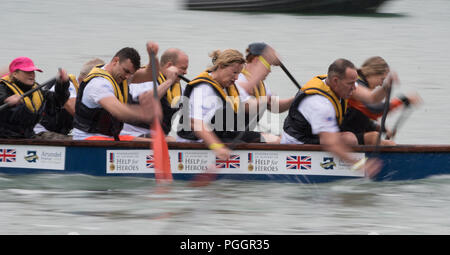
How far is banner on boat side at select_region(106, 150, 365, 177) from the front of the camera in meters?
6.11

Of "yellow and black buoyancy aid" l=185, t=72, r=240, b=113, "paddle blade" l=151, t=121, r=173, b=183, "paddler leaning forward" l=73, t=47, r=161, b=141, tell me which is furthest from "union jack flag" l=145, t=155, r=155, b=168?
"yellow and black buoyancy aid" l=185, t=72, r=240, b=113

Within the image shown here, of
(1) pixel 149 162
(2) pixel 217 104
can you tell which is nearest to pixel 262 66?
(2) pixel 217 104

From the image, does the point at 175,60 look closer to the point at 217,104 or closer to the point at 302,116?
the point at 217,104

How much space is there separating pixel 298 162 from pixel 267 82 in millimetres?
8446

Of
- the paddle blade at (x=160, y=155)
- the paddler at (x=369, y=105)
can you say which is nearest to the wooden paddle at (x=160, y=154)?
the paddle blade at (x=160, y=155)

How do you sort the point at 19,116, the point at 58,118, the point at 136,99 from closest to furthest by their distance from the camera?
the point at 19,116
the point at 136,99
the point at 58,118

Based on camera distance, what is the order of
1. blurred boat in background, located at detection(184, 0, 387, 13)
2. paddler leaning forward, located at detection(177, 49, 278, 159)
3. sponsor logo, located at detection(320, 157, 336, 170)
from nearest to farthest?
paddler leaning forward, located at detection(177, 49, 278, 159)
sponsor logo, located at detection(320, 157, 336, 170)
blurred boat in background, located at detection(184, 0, 387, 13)

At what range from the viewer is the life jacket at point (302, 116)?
230 inches

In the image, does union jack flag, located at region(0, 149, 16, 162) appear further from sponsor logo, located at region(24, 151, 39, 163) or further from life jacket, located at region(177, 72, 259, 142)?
life jacket, located at region(177, 72, 259, 142)

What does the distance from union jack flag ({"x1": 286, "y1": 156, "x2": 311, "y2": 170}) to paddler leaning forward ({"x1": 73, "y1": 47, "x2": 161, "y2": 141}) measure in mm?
1169

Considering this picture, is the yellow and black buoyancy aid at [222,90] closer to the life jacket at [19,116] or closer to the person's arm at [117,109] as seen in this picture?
the person's arm at [117,109]

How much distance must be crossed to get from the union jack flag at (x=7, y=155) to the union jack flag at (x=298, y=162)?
241cm

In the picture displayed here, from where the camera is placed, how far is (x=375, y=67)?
617cm

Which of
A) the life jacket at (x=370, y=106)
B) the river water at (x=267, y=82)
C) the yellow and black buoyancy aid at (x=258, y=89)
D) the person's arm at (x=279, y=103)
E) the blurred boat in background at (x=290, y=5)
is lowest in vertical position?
the river water at (x=267, y=82)
